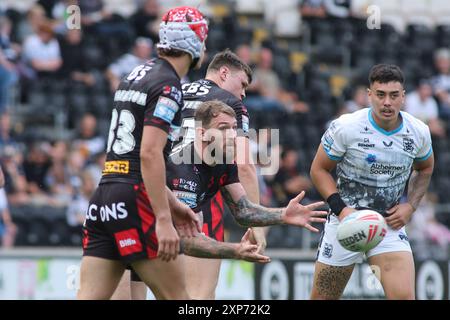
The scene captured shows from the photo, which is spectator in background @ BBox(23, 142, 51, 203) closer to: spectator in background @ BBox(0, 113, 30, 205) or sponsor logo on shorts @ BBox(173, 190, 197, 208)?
spectator in background @ BBox(0, 113, 30, 205)

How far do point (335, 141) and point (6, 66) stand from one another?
792 cm

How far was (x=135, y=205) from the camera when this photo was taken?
6766mm

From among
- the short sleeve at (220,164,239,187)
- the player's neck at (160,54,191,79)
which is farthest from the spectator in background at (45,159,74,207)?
the player's neck at (160,54,191,79)

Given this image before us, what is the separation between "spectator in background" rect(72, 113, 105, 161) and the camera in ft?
49.1

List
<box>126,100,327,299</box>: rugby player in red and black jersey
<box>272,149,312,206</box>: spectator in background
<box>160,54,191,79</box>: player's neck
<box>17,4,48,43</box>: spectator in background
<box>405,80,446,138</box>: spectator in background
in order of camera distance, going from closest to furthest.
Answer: <box>160,54,191,79</box>: player's neck < <box>126,100,327,299</box>: rugby player in red and black jersey < <box>272,149,312,206</box>: spectator in background < <box>17,4,48,43</box>: spectator in background < <box>405,80,446,138</box>: spectator in background

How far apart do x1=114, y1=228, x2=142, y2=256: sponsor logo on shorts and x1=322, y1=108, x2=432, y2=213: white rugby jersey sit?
2.46 meters

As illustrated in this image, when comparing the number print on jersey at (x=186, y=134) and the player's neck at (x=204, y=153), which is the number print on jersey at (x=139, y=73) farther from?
the number print on jersey at (x=186, y=134)

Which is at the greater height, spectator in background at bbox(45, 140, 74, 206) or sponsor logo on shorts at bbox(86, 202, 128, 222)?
sponsor logo on shorts at bbox(86, 202, 128, 222)

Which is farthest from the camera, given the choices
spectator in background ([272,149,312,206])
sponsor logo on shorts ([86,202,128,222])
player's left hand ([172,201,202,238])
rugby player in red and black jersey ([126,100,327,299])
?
spectator in background ([272,149,312,206])

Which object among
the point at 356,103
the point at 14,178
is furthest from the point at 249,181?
the point at 356,103

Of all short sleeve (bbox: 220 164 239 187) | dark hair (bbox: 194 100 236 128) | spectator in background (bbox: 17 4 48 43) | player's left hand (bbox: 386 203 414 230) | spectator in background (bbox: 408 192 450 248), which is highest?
spectator in background (bbox: 17 4 48 43)

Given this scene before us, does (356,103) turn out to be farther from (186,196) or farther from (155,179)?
(155,179)
